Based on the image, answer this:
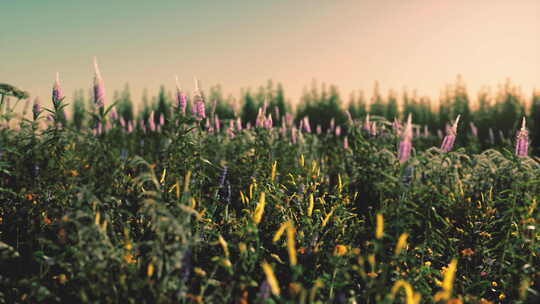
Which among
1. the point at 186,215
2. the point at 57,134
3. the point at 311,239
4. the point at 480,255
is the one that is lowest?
the point at 480,255

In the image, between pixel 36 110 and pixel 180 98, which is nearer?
pixel 180 98

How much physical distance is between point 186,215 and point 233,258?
38.7 inches

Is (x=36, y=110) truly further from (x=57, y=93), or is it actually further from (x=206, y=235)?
(x=206, y=235)

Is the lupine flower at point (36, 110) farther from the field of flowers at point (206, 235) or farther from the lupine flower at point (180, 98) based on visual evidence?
the lupine flower at point (180, 98)

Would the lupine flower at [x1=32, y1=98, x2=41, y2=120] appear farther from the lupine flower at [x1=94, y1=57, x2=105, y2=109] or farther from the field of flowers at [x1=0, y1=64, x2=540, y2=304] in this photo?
the lupine flower at [x1=94, y1=57, x2=105, y2=109]

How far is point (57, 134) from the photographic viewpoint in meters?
2.90

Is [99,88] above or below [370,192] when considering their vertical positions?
above

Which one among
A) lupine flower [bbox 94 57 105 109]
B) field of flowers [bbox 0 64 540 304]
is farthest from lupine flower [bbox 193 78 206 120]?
lupine flower [bbox 94 57 105 109]

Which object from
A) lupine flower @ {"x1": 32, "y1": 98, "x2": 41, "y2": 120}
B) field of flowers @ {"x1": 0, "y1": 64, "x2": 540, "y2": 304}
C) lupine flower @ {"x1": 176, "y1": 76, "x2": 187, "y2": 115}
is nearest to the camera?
field of flowers @ {"x1": 0, "y1": 64, "x2": 540, "y2": 304}

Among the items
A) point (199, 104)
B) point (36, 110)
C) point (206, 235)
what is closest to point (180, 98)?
point (199, 104)

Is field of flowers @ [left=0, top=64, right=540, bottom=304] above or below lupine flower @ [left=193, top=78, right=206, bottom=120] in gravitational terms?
below

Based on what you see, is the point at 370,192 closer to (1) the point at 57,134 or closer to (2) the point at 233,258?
(2) the point at 233,258

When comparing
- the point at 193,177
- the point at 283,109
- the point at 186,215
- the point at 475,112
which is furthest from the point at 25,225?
the point at 283,109

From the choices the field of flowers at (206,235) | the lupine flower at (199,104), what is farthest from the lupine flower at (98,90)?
the lupine flower at (199,104)
